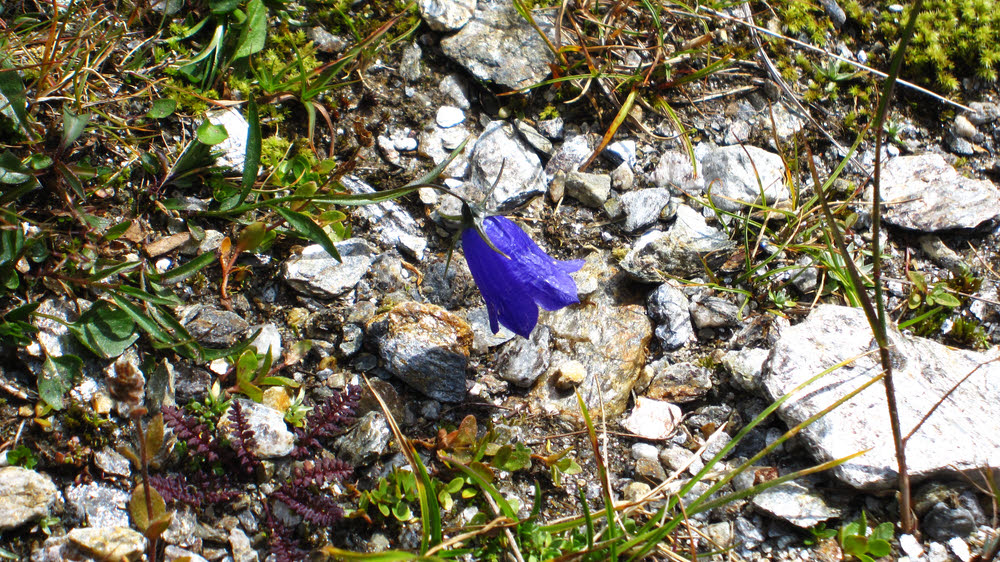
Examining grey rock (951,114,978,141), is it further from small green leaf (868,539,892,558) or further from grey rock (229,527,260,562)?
grey rock (229,527,260,562)

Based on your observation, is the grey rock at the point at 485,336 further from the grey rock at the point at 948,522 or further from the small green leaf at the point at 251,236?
the grey rock at the point at 948,522

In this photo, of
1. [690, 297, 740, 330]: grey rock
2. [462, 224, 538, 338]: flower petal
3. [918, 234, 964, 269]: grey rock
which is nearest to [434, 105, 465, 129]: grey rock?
[462, 224, 538, 338]: flower petal

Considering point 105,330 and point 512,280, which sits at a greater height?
point 512,280

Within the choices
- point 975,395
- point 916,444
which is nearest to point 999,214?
point 975,395

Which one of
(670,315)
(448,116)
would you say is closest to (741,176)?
(670,315)

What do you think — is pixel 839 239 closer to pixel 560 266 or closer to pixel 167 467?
pixel 560 266

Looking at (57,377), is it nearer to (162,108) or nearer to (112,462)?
(112,462)
